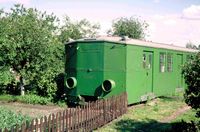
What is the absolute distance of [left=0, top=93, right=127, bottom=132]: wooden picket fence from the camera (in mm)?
8381

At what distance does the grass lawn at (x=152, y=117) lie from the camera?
39.1 ft

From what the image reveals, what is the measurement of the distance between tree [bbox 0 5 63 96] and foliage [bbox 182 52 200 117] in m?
8.54

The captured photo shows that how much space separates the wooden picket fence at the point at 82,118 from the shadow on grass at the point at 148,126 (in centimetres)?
62

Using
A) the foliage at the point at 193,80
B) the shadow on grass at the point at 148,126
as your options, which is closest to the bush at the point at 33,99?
the shadow on grass at the point at 148,126

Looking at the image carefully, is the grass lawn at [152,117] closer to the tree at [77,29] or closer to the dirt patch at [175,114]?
the dirt patch at [175,114]

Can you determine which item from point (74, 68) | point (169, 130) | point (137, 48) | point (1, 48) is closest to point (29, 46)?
point (1, 48)

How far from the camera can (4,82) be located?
17.0m

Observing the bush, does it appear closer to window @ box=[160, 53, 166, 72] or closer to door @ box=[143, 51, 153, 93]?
door @ box=[143, 51, 153, 93]

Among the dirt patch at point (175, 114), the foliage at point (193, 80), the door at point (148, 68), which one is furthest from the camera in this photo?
the door at point (148, 68)

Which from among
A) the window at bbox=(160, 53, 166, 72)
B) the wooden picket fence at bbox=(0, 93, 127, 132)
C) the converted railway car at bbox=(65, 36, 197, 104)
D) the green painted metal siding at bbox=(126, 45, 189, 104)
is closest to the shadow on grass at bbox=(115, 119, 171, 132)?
the wooden picket fence at bbox=(0, 93, 127, 132)

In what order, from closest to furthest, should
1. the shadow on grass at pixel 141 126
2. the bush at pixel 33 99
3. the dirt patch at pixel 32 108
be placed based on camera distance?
the shadow on grass at pixel 141 126 → the dirt patch at pixel 32 108 → the bush at pixel 33 99

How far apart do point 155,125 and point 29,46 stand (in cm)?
790

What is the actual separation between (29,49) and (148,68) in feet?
19.8

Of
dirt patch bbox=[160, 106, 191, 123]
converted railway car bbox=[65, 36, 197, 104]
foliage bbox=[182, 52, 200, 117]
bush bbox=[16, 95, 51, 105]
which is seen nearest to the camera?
foliage bbox=[182, 52, 200, 117]
